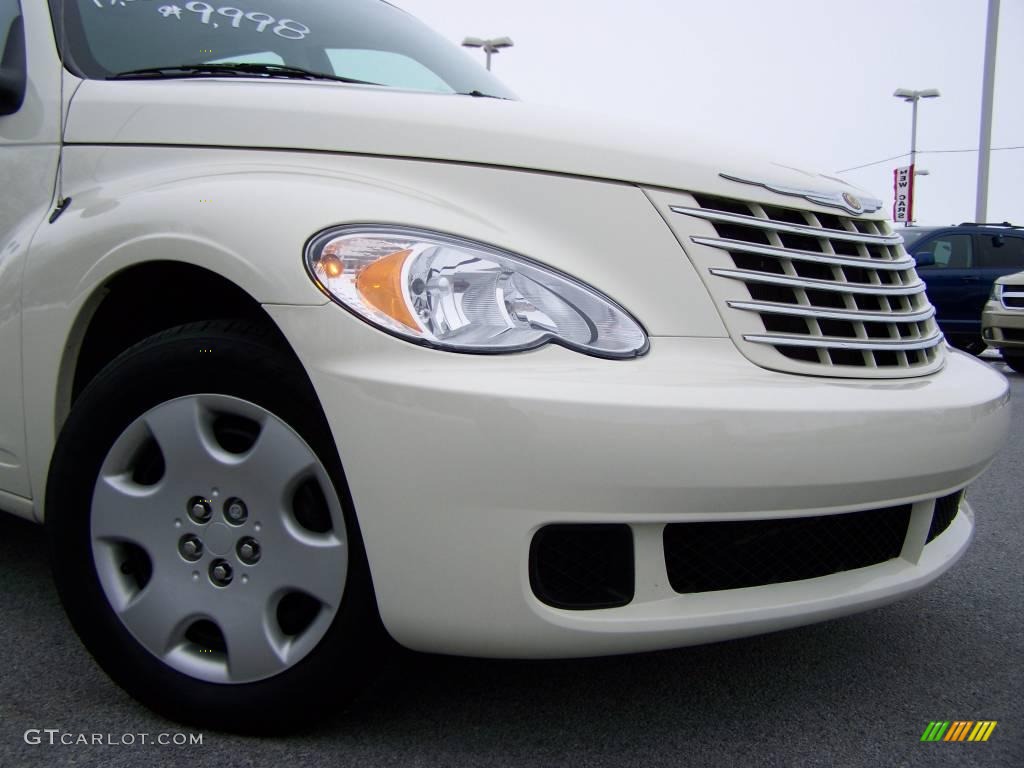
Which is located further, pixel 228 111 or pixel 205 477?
pixel 228 111

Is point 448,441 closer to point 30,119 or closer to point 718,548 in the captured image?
point 718,548

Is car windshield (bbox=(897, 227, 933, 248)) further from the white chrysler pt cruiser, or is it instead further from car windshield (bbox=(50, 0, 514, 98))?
the white chrysler pt cruiser

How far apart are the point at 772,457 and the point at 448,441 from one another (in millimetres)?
535

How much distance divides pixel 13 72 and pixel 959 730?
2566 mm

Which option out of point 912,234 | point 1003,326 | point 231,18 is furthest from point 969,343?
point 231,18

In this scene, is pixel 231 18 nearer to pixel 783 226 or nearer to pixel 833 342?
pixel 783 226

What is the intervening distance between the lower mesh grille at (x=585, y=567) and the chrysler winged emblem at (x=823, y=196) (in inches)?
29.4

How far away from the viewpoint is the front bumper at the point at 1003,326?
353 inches

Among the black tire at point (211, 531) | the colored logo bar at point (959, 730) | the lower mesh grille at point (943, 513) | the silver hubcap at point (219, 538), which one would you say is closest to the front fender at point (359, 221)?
the black tire at point (211, 531)

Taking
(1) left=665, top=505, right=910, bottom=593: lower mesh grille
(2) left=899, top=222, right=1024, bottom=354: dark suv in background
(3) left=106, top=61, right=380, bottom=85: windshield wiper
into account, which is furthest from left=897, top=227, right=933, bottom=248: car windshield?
(1) left=665, top=505, right=910, bottom=593: lower mesh grille

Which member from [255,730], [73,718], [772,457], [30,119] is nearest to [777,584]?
[772,457]

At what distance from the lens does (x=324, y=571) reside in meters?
1.60

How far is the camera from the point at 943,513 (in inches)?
80.1

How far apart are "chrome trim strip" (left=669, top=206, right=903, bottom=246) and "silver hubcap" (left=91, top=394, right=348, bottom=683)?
0.84 m
